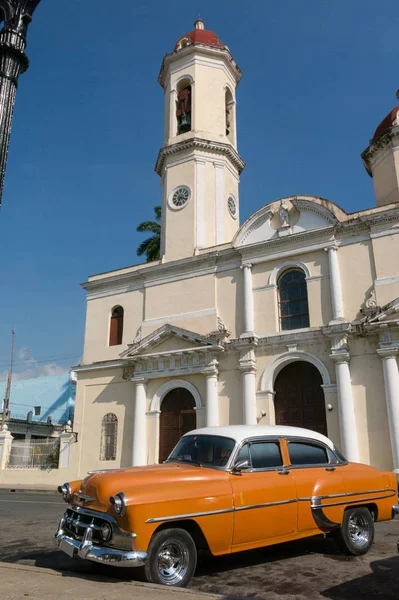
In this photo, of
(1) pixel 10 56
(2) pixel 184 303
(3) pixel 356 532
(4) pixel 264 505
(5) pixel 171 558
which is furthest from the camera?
(2) pixel 184 303

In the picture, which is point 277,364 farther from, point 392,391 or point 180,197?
point 180,197

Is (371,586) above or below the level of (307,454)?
below

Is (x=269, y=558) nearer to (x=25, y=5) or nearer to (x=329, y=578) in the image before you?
(x=329, y=578)

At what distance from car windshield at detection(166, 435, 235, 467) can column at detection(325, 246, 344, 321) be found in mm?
11226

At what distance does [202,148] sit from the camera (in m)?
22.6

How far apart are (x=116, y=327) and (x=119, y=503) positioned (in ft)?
58.4

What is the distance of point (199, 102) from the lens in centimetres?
2320

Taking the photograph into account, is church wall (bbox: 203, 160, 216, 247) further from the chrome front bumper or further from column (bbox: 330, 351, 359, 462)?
the chrome front bumper

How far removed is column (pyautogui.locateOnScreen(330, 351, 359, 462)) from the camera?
1538cm

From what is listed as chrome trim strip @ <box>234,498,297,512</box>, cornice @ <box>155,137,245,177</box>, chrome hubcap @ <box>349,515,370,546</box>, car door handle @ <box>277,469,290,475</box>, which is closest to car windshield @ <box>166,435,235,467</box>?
chrome trim strip @ <box>234,498,297,512</box>

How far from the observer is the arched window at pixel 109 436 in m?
20.3

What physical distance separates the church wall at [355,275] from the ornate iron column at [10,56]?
1390 centimetres

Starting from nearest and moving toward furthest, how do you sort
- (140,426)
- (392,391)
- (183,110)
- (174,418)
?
(392,391)
(174,418)
(140,426)
(183,110)

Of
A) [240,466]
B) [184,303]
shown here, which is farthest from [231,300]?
[240,466]
